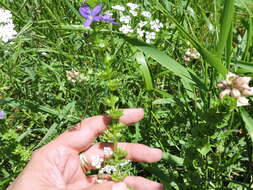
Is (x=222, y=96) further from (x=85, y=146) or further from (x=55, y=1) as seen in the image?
(x=55, y=1)

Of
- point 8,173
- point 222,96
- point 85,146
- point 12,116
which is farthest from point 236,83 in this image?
point 12,116

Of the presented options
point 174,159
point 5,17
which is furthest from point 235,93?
point 5,17

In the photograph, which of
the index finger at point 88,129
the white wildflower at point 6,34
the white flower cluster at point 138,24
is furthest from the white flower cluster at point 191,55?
the white wildflower at point 6,34

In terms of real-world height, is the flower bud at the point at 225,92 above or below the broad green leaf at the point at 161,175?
above

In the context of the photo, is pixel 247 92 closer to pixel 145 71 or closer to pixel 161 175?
pixel 145 71

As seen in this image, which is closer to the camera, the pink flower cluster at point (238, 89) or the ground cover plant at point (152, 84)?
the pink flower cluster at point (238, 89)

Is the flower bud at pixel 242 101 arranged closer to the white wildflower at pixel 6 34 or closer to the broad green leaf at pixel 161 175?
the broad green leaf at pixel 161 175
